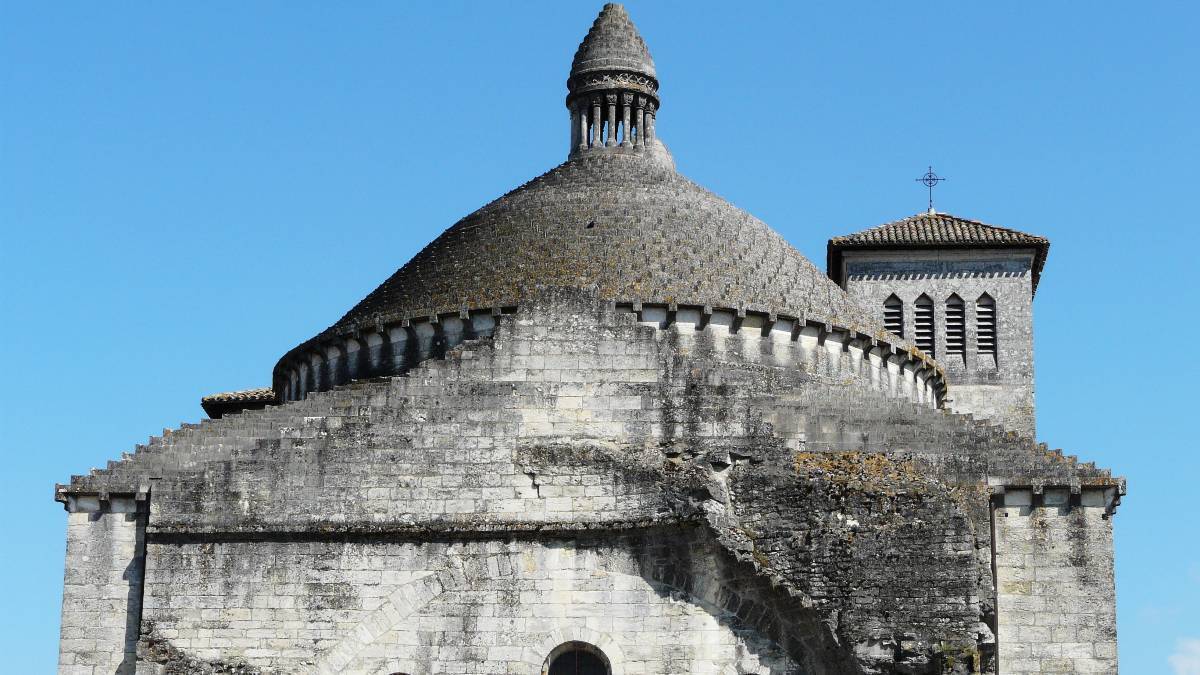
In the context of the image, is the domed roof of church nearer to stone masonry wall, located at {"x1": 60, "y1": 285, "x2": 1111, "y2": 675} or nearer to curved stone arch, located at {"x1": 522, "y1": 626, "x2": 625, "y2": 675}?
stone masonry wall, located at {"x1": 60, "y1": 285, "x2": 1111, "y2": 675}

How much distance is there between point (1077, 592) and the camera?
3866 cm

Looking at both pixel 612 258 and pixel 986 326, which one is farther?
pixel 986 326

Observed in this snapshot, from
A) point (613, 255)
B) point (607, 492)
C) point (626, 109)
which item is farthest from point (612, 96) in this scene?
point (607, 492)

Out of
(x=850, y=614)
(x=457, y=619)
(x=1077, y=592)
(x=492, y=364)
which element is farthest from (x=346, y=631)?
(x=1077, y=592)

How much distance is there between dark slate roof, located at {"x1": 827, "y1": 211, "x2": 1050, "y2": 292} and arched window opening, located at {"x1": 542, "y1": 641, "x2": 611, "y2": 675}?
24.9 meters

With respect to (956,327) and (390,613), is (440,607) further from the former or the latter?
(956,327)

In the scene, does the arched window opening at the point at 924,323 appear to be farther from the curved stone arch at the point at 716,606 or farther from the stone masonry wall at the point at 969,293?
the curved stone arch at the point at 716,606

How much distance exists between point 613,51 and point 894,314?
33.8 ft

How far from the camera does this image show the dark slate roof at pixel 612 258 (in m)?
47.1

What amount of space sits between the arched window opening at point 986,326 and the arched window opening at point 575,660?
82.7 feet

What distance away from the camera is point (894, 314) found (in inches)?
2334

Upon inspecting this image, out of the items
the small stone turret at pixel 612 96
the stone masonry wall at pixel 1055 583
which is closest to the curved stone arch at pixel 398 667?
the stone masonry wall at pixel 1055 583

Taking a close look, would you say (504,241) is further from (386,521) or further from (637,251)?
(386,521)

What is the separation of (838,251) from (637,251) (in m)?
12.3
